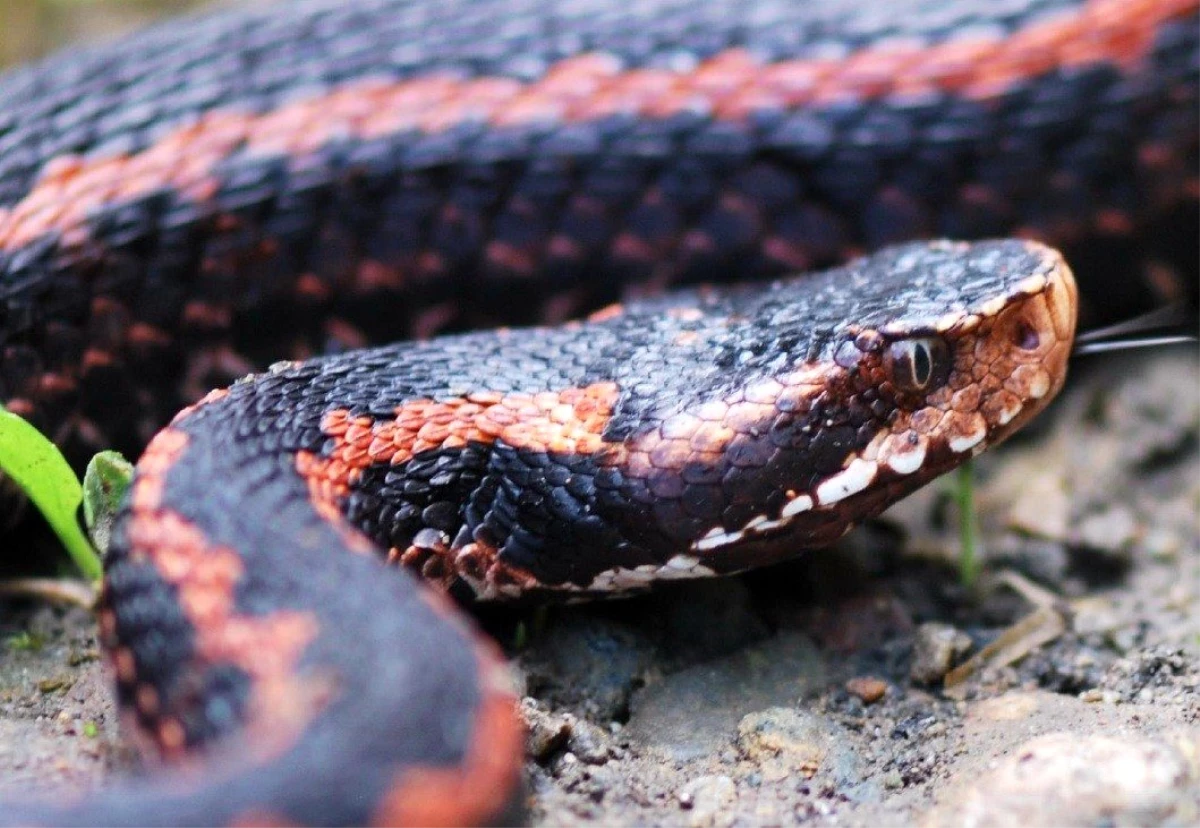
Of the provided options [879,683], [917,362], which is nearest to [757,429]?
[917,362]

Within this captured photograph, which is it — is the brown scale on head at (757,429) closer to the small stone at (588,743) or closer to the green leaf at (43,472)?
the small stone at (588,743)

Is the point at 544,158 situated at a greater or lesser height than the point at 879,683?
greater

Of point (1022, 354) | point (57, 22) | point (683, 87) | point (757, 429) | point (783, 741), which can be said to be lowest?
point (783, 741)

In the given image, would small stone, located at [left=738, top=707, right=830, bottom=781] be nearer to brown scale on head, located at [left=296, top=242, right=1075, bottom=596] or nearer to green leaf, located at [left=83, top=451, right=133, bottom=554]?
brown scale on head, located at [left=296, top=242, right=1075, bottom=596]

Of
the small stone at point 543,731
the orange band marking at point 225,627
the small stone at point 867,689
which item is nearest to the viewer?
the orange band marking at point 225,627

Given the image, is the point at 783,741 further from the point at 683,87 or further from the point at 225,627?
the point at 683,87

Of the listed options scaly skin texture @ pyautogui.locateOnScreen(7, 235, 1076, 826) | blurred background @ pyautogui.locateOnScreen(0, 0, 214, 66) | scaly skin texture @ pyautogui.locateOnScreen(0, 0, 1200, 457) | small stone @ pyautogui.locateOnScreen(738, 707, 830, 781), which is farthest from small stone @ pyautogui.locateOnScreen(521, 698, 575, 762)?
blurred background @ pyautogui.locateOnScreen(0, 0, 214, 66)

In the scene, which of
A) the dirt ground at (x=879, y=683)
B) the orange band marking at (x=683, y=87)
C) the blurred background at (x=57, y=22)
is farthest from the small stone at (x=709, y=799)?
the blurred background at (x=57, y=22)
